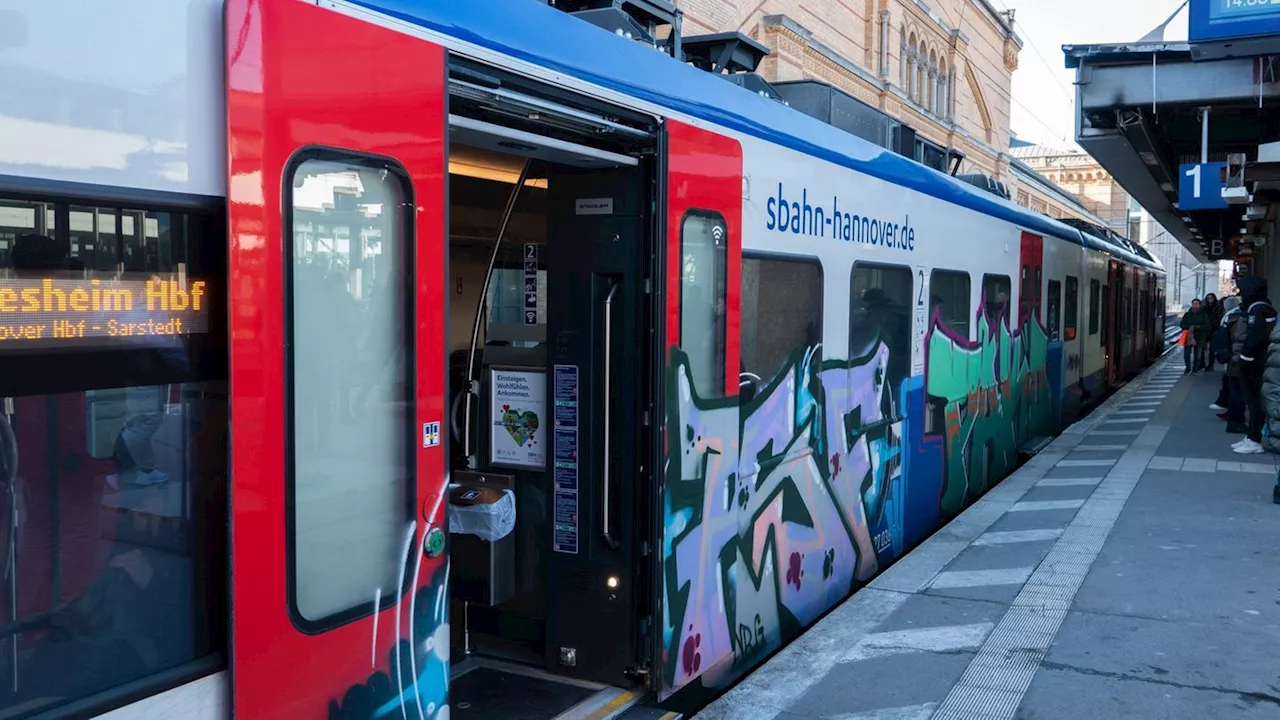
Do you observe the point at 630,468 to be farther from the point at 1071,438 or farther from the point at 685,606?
the point at 1071,438

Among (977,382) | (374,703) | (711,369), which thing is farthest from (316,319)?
(977,382)

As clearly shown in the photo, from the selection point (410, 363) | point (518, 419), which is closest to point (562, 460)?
point (518, 419)

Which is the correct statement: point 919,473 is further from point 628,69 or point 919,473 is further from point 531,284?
point 628,69

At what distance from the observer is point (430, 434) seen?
2863 mm

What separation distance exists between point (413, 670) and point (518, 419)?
1.66 metres

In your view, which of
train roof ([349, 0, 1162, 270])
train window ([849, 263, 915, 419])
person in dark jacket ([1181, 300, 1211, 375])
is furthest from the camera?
person in dark jacket ([1181, 300, 1211, 375])

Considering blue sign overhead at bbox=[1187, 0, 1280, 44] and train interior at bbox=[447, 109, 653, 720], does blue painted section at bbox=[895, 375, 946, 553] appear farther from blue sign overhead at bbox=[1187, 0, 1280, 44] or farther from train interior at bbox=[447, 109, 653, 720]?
blue sign overhead at bbox=[1187, 0, 1280, 44]

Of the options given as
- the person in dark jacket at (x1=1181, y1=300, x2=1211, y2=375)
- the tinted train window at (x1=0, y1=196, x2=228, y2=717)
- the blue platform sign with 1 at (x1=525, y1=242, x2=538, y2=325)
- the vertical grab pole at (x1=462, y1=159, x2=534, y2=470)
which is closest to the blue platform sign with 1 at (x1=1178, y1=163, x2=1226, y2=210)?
the blue platform sign with 1 at (x1=525, y1=242, x2=538, y2=325)

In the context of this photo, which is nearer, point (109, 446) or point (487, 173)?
point (109, 446)

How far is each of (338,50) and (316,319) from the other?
2.12 ft

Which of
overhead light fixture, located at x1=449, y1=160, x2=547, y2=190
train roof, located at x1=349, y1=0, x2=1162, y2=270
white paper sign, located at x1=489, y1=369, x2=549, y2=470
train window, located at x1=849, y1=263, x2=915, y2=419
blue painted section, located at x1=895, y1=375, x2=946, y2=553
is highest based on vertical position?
train roof, located at x1=349, y1=0, x2=1162, y2=270

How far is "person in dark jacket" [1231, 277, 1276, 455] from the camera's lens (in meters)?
11.1

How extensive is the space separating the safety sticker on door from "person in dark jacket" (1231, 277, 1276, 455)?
10.5 meters

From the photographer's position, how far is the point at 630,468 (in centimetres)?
415
